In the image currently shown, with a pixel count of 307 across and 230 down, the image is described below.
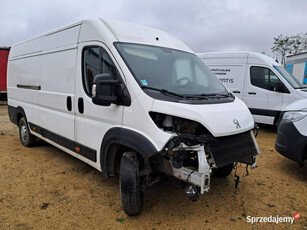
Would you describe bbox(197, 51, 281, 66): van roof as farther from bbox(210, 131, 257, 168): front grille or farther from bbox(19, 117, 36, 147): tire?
bbox(19, 117, 36, 147): tire

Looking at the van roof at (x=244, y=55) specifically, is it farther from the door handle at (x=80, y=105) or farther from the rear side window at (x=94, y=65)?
the door handle at (x=80, y=105)

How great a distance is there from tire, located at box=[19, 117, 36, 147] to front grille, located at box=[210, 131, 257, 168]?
457cm

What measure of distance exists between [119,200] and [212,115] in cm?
180

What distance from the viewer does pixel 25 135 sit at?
593 centimetres

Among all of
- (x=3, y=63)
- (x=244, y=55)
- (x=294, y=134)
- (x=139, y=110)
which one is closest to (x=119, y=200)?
(x=139, y=110)

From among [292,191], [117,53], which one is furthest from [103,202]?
[292,191]

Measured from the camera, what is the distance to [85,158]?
3.70 m

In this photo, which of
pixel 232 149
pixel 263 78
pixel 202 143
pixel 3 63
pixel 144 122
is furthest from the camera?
pixel 3 63

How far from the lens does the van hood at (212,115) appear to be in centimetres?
252

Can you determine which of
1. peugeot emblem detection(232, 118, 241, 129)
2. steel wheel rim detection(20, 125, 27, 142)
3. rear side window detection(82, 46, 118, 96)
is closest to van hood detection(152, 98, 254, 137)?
peugeot emblem detection(232, 118, 241, 129)

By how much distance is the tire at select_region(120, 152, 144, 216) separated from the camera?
112 inches

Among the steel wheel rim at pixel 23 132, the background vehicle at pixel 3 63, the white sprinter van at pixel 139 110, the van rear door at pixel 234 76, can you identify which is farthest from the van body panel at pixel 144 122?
the background vehicle at pixel 3 63

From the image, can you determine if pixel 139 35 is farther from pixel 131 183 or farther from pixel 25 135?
pixel 25 135

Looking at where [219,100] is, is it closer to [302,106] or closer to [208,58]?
[302,106]
